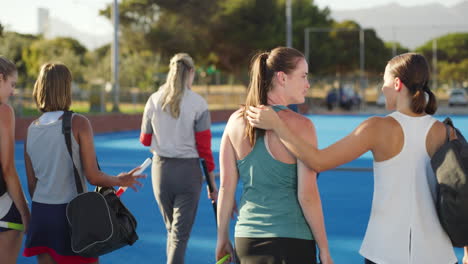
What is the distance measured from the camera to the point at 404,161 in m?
2.94

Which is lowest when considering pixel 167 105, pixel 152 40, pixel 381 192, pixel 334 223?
pixel 334 223

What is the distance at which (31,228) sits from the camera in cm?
365

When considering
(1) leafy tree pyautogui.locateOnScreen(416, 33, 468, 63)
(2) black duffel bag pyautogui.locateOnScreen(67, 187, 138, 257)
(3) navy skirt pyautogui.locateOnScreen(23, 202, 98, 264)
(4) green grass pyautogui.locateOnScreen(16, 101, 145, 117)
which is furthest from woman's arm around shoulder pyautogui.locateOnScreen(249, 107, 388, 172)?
(1) leafy tree pyautogui.locateOnScreen(416, 33, 468, 63)

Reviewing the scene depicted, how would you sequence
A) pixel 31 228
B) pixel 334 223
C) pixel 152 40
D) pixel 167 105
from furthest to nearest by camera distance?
pixel 152 40 < pixel 334 223 < pixel 167 105 < pixel 31 228

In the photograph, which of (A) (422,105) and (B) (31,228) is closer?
(A) (422,105)

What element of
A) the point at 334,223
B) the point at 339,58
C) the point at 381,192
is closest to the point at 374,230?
the point at 381,192

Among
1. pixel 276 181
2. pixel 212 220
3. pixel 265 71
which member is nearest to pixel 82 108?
pixel 212 220

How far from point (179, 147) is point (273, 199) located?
207 centimetres

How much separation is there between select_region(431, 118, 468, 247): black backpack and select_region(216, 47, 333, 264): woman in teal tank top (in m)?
0.49

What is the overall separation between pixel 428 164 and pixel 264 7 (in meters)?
58.2

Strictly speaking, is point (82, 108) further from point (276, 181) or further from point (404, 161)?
point (404, 161)

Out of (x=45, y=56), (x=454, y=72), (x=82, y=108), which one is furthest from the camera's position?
(x=454, y=72)

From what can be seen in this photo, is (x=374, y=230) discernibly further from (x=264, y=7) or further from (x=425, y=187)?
(x=264, y=7)

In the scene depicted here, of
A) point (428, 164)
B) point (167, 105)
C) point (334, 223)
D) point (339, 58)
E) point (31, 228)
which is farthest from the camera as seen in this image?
point (339, 58)
